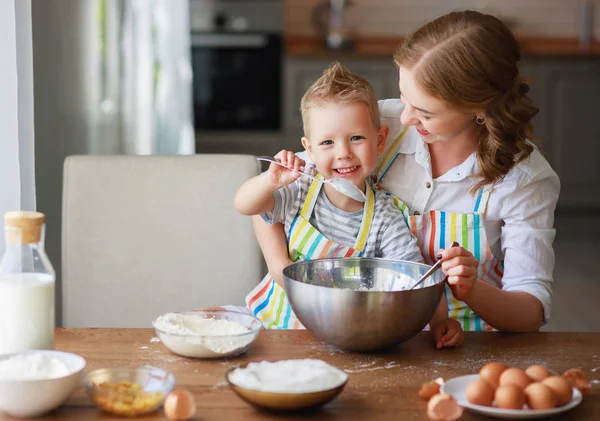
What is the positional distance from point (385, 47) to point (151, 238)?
4.05 meters

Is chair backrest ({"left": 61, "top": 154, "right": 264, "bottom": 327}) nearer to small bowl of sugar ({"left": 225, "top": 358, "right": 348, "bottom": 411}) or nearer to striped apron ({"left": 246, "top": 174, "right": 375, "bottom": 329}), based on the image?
striped apron ({"left": 246, "top": 174, "right": 375, "bottom": 329})

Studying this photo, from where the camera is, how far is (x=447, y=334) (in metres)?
1.36

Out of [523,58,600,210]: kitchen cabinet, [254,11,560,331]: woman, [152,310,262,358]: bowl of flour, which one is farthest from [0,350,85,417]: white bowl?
[523,58,600,210]: kitchen cabinet

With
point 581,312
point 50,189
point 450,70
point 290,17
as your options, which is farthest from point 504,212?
point 290,17

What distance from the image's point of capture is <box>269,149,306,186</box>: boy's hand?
152cm

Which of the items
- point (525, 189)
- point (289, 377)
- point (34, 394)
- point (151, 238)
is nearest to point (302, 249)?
point (151, 238)

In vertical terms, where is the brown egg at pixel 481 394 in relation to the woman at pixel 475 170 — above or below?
below

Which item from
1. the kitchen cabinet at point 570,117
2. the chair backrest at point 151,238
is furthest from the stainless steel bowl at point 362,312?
the kitchen cabinet at point 570,117

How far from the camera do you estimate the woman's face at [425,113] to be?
1.62 metres

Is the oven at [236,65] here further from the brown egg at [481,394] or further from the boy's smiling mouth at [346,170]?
the brown egg at [481,394]

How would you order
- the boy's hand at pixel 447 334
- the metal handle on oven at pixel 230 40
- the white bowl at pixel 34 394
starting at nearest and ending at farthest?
Result: the white bowl at pixel 34 394, the boy's hand at pixel 447 334, the metal handle on oven at pixel 230 40

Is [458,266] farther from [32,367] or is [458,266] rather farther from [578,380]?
[32,367]

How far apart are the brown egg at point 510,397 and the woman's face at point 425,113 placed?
0.71m

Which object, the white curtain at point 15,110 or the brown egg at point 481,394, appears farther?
the white curtain at point 15,110
